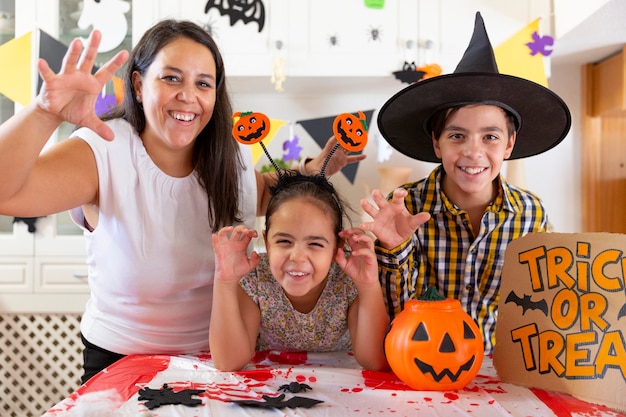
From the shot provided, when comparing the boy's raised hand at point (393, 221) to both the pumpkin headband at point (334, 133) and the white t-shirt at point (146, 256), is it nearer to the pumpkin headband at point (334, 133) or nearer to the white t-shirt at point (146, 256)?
the pumpkin headband at point (334, 133)

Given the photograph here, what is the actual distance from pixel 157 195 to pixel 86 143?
0.60 feet

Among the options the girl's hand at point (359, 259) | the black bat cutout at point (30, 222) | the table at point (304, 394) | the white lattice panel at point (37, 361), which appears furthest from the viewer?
the white lattice panel at point (37, 361)

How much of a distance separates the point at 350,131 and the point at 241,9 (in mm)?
1662

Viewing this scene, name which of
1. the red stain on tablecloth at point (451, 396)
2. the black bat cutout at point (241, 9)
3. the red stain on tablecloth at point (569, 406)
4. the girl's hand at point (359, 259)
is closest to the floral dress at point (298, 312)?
the girl's hand at point (359, 259)

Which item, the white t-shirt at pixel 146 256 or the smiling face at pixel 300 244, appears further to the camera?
the white t-shirt at pixel 146 256

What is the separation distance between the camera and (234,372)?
1.13 meters

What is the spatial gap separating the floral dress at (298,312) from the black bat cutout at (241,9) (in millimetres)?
1712

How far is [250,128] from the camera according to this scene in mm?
1249

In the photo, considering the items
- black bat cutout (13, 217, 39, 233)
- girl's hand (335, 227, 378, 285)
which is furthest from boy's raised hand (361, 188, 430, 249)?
black bat cutout (13, 217, 39, 233)

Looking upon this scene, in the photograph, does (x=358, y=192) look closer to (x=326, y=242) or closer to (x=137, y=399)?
(x=326, y=242)

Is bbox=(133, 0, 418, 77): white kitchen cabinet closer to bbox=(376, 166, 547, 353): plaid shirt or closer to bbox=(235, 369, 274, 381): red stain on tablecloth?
bbox=(376, 166, 547, 353): plaid shirt

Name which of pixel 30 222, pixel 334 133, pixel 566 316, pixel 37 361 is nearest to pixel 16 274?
pixel 30 222

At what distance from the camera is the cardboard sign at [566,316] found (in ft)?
3.24

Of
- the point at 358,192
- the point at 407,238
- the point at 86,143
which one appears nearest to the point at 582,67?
the point at 358,192
